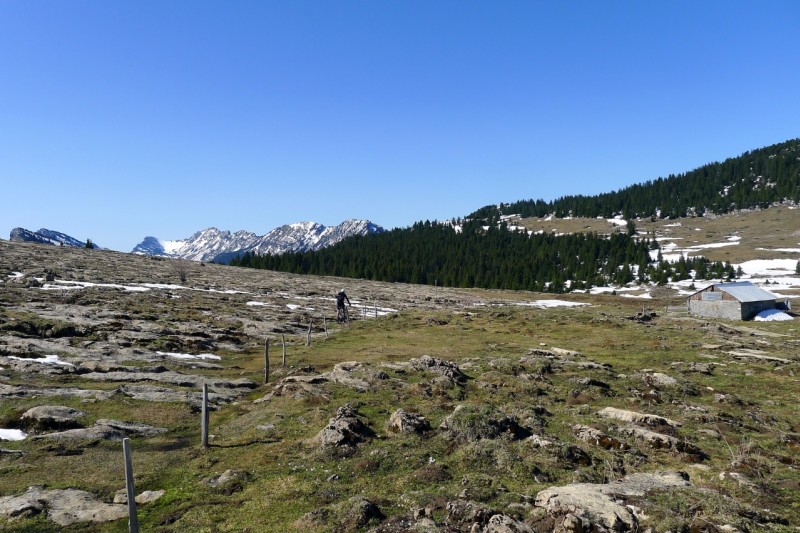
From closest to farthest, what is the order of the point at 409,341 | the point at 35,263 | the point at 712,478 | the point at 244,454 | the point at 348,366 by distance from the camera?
the point at 712,478, the point at 244,454, the point at 348,366, the point at 409,341, the point at 35,263

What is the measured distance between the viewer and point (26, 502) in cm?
1220

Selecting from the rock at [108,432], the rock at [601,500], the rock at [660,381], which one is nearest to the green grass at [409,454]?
the rock at [601,500]

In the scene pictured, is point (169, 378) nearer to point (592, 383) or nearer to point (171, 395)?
point (171, 395)

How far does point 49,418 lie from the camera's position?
60.1 feet

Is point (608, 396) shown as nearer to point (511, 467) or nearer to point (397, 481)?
point (511, 467)

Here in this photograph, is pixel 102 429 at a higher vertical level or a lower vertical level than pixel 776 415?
higher

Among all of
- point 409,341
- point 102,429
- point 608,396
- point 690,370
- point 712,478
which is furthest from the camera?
point 409,341

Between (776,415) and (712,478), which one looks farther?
(776,415)

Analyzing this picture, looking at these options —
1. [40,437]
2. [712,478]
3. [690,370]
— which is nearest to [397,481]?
[712,478]

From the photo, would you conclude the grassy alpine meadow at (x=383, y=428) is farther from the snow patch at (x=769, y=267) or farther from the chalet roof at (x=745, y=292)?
the snow patch at (x=769, y=267)

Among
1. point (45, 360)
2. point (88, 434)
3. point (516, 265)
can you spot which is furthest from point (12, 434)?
point (516, 265)

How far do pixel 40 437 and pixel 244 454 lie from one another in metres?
8.10

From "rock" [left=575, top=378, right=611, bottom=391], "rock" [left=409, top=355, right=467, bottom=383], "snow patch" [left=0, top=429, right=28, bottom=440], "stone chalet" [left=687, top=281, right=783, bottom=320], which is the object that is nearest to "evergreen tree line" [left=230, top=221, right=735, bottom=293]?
"stone chalet" [left=687, top=281, right=783, bottom=320]

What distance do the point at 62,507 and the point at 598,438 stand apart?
1727cm
